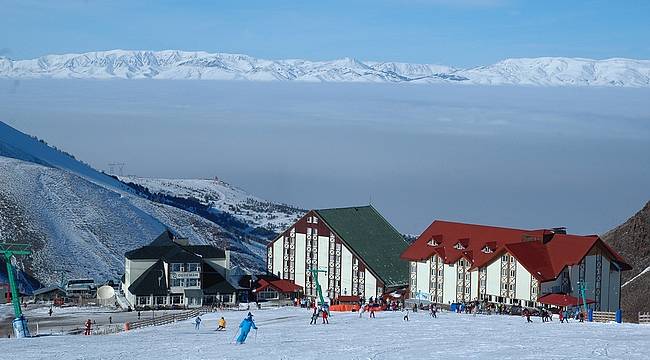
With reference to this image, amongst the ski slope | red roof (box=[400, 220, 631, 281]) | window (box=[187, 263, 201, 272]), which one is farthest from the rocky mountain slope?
the ski slope

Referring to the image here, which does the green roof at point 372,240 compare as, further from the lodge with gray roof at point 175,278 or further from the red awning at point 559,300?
the red awning at point 559,300

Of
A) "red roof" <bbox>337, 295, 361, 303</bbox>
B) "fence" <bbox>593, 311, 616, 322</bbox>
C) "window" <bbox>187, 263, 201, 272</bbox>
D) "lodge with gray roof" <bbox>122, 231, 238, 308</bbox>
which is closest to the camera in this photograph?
"fence" <bbox>593, 311, 616, 322</bbox>

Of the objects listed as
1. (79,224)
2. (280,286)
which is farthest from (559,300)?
(79,224)

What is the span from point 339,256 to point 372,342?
1685 inches

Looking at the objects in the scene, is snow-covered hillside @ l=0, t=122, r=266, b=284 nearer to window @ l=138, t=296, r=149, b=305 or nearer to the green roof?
the green roof

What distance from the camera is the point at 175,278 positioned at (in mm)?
79500

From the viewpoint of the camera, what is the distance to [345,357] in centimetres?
3766

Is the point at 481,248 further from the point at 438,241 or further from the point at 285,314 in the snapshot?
the point at 285,314

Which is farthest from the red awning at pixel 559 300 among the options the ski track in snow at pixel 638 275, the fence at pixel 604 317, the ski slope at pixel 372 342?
the ski track in snow at pixel 638 275

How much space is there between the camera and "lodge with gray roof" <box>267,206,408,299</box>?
8425 centimetres

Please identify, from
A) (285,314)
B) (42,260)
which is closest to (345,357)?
(285,314)

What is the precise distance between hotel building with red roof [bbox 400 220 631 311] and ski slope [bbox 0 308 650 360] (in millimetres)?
15864

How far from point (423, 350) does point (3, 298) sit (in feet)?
175

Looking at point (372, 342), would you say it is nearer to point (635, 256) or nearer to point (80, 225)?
point (635, 256)
